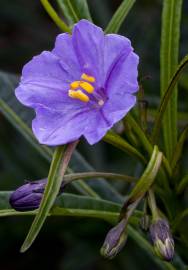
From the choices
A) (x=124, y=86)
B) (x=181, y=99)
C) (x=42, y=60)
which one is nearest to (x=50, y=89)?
(x=42, y=60)

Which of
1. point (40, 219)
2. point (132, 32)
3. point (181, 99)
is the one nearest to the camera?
point (40, 219)

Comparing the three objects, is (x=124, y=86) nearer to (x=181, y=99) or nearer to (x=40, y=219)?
(x=40, y=219)

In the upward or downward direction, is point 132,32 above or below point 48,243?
above

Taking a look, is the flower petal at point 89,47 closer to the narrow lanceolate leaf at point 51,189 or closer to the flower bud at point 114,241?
the narrow lanceolate leaf at point 51,189

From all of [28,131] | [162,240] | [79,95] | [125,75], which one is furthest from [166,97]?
[28,131]

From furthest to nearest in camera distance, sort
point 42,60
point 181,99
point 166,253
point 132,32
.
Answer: point 132,32 → point 181,99 → point 42,60 → point 166,253

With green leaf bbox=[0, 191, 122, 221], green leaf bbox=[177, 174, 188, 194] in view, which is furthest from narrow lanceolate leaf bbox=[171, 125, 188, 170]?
green leaf bbox=[0, 191, 122, 221]

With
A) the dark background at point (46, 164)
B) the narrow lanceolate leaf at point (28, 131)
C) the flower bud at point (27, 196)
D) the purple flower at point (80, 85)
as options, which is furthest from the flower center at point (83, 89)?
the dark background at point (46, 164)
